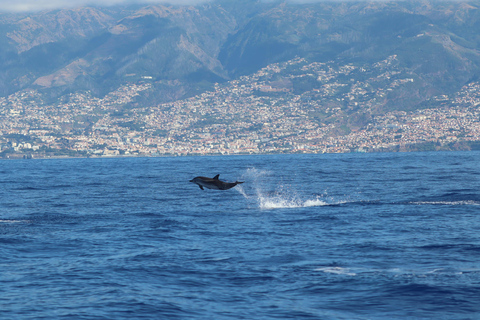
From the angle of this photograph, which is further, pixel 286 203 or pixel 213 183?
pixel 286 203

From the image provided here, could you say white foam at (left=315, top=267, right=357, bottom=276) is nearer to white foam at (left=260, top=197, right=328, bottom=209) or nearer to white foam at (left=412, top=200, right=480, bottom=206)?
white foam at (left=260, top=197, right=328, bottom=209)

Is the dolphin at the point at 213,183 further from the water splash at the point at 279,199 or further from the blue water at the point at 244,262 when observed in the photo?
the water splash at the point at 279,199

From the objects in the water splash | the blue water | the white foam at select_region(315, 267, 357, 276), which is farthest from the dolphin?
the water splash

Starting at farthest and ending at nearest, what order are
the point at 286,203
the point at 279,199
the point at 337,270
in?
1. the point at 279,199
2. the point at 286,203
3. the point at 337,270

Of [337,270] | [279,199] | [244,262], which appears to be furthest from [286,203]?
[337,270]

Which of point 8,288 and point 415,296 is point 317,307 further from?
point 8,288

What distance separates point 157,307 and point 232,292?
10.3 ft

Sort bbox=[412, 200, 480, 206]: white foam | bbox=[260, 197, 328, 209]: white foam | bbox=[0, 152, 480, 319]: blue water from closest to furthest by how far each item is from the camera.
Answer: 1. bbox=[0, 152, 480, 319]: blue water
2. bbox=[412, 200, 480, 206]: white foam
3. bbox=[260, 197, 328, 209]: white foam

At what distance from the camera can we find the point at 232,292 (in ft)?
74.2

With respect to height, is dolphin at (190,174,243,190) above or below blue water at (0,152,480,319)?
above

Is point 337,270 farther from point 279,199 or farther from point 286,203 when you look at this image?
point 279,199

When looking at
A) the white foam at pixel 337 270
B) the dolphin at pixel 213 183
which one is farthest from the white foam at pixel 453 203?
the white foam at pixel 337 270

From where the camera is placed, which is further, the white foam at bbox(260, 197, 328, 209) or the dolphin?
the white foam at bbox(260, 197, 328, 209)

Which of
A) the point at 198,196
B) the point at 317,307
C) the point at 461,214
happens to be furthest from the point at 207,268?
the point at 198,196
